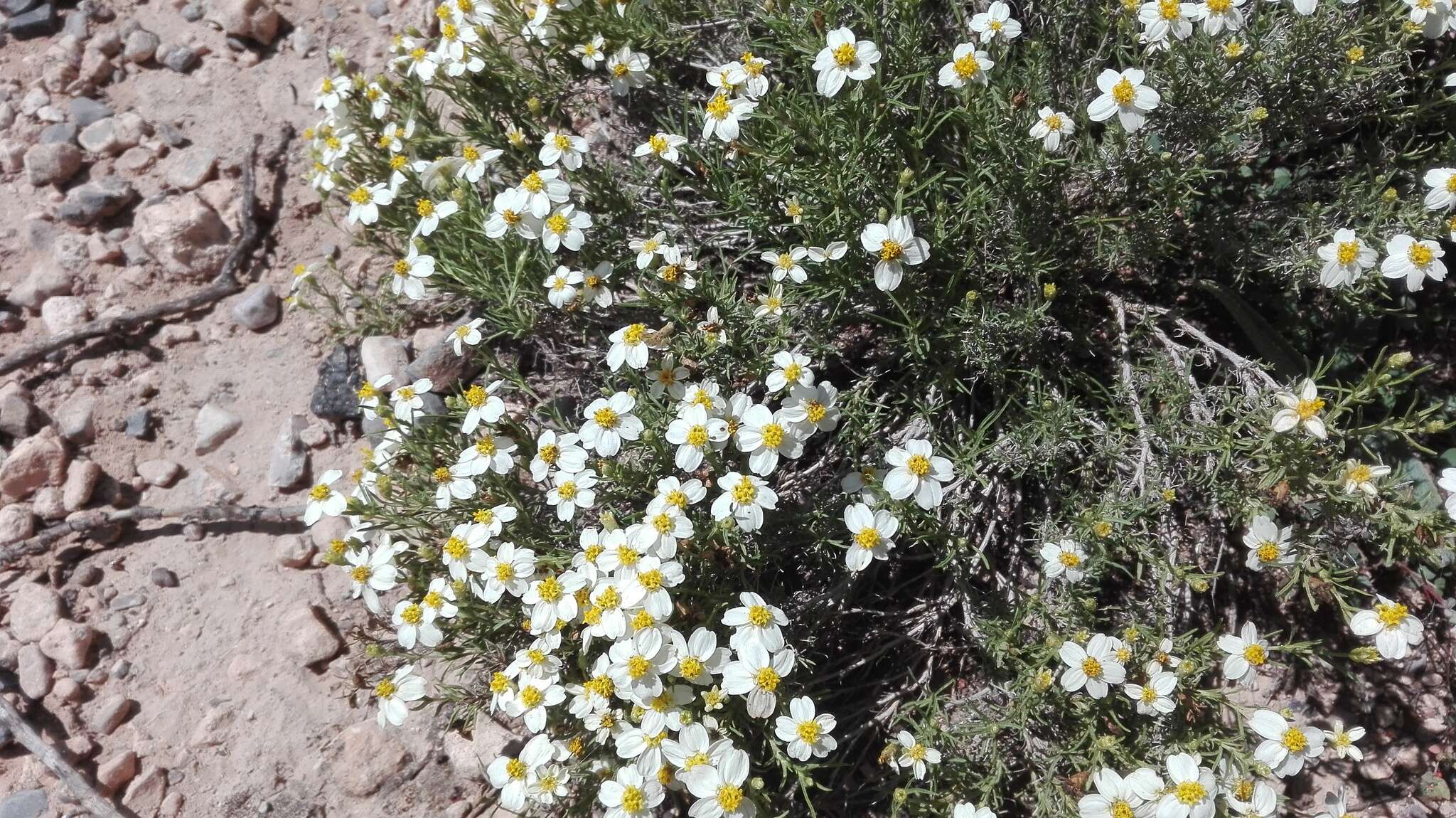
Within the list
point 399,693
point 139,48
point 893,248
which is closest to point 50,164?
point 139,48

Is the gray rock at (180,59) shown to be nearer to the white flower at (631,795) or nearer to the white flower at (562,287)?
the white flower at (562,287)

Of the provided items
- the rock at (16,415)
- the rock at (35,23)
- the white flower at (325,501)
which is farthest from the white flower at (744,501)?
the rock at (35,23)

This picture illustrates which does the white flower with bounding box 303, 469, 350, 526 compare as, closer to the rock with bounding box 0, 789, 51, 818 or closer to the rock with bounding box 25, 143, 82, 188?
the rock with bounding box 0, 789, 51, 818

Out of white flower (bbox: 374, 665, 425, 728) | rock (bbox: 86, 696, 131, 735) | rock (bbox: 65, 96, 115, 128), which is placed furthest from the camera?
rock (bbox: 65, 96, 115, 128)

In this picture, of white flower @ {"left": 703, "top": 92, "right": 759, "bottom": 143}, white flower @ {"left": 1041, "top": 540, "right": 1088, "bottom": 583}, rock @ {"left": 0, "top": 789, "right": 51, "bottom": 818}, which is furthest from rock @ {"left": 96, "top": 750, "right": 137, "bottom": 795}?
white flower @ {"left": 1041, "top": 540, "right": 1088, "bottom": 583}

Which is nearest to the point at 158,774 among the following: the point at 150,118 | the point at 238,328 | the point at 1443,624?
the point at 238,328
